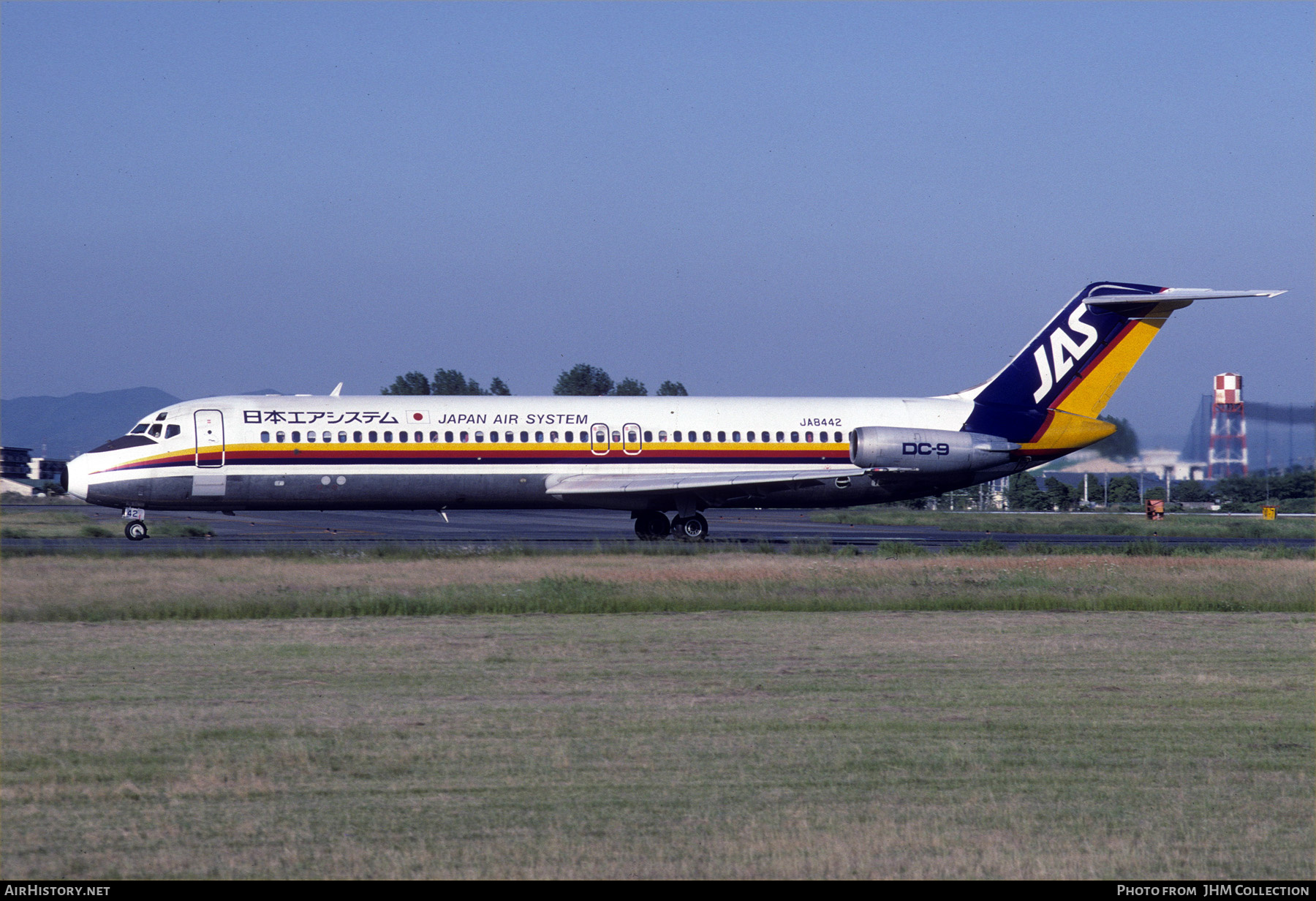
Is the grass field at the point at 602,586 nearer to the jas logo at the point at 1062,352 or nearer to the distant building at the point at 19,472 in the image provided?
the jas logo at the point at 1062,352

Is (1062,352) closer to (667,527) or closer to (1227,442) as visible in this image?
(667,527)

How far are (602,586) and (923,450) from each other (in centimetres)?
1597

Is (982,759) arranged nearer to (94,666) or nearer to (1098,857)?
(1098,857)

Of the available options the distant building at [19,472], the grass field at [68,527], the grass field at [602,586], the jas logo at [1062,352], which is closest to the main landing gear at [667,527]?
the grass field at [602,586]

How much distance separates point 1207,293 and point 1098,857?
29.6m

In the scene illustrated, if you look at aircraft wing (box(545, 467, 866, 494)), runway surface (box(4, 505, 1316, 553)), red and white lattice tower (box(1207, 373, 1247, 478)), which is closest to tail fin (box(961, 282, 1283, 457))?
runway surface (box(4, 505, 1316, 553))

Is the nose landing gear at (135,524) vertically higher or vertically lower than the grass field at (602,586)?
higher

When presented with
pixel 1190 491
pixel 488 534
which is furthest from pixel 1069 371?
pixel 1190 491

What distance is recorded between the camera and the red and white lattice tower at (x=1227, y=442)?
70625mm

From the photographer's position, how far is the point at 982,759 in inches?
380

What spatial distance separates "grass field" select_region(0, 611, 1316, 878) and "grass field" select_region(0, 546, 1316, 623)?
8.14 ft

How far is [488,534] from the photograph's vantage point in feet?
123

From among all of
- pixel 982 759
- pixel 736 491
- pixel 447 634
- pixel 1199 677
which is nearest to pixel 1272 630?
pixel 1199 677

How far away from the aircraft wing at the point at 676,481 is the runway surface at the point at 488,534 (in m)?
1.40
